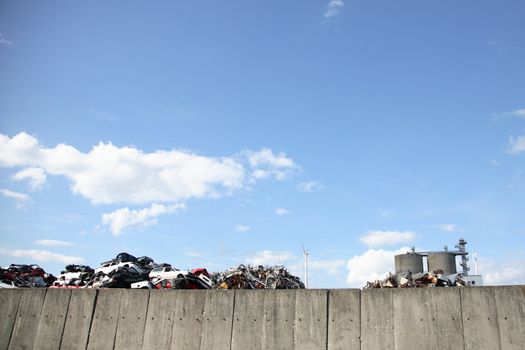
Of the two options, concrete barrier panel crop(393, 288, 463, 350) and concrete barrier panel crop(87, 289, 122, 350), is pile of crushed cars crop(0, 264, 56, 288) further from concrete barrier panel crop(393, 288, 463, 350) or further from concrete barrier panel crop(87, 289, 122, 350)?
concrete barrier panel crop(393, 288, 463, 350)

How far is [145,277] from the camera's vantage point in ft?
52.4

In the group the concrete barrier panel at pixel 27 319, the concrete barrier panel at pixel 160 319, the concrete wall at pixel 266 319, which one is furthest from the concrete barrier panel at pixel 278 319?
the concrete barrier panel at pixel 27 319

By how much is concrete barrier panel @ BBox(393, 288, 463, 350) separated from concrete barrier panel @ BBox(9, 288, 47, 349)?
1033cm

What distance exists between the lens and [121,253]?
62.1 feet

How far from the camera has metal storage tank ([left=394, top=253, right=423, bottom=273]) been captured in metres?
65.7

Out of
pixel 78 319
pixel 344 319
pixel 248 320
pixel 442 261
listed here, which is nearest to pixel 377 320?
pixel 344 319

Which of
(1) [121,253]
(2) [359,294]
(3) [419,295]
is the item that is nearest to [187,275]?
(1) [121,253]

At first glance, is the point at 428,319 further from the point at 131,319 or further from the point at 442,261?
the point at 442,261

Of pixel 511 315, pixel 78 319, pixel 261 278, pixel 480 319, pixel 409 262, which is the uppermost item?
pixel 409 262

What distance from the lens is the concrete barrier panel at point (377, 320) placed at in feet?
31.3

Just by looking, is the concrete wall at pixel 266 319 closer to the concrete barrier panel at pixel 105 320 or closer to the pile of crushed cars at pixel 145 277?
the concrete barrier panel at pixel 105 320

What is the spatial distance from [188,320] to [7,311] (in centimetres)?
652

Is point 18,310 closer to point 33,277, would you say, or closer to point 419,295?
point 33,277

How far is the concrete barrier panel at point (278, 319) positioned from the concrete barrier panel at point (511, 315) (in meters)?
4.38
